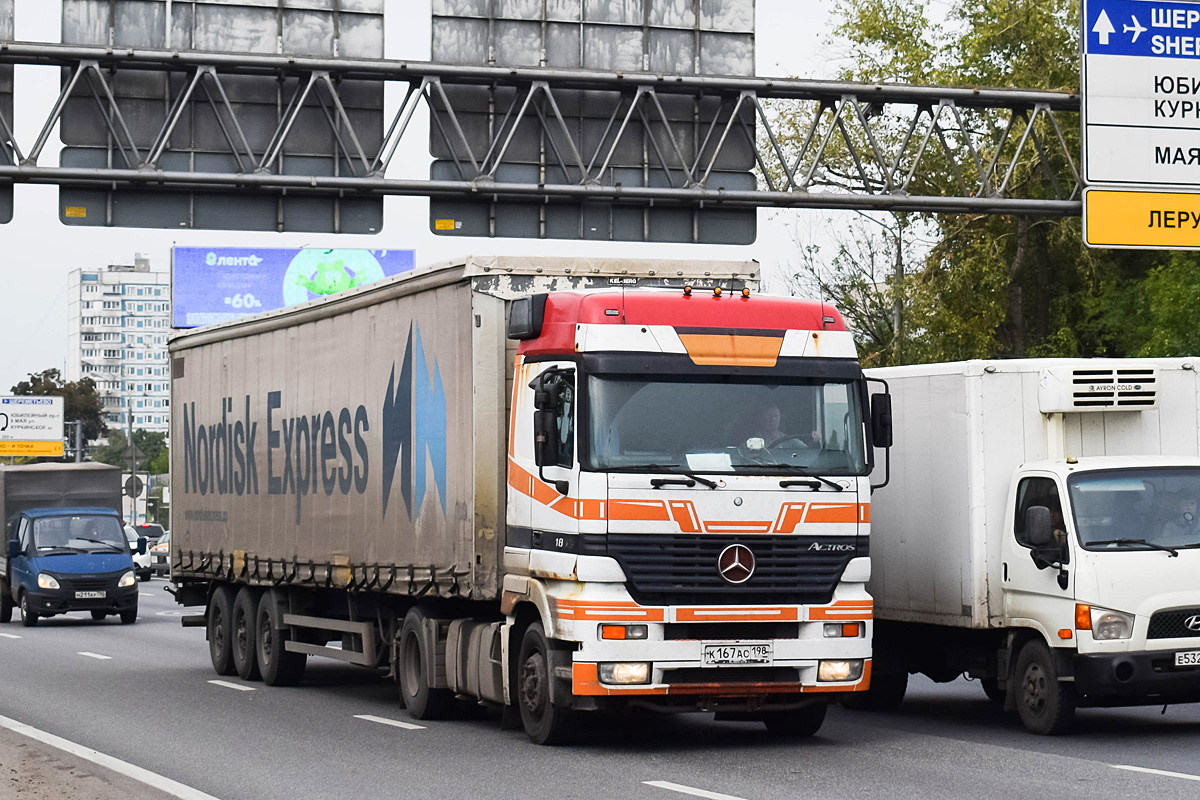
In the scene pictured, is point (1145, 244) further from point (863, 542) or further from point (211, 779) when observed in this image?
point (211, 779)

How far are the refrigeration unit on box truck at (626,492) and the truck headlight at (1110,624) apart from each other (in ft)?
5.31

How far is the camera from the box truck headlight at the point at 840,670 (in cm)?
1355

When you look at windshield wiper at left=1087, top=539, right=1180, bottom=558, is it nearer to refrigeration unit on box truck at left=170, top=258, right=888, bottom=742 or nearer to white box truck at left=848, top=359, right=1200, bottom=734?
white box truck at left=848, top=359, right=1200, bottom=734

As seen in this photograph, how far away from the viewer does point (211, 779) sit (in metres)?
12.3

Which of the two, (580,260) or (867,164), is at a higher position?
(867,164)

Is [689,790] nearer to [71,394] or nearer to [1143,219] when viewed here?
[1143,219]

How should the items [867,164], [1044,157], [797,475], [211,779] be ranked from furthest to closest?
1. [867,164]
2. [1044,157]
3. [797,475]
4. [211,779]

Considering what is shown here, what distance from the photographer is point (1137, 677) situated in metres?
13.8

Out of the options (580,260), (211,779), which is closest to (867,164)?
(580,260)

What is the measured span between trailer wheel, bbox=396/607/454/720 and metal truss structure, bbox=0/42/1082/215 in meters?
7.71

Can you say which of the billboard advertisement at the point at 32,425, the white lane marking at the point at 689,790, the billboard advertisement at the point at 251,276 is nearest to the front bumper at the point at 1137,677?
the white lane marking at the point at 689,790

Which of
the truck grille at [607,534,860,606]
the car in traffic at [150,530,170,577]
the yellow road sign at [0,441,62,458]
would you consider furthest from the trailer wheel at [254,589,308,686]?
the yellow road sign at [0,441,62,458]

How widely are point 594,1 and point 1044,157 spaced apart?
278 inches

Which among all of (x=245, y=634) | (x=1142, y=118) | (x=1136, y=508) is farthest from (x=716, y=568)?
(x=1142, y=118)
